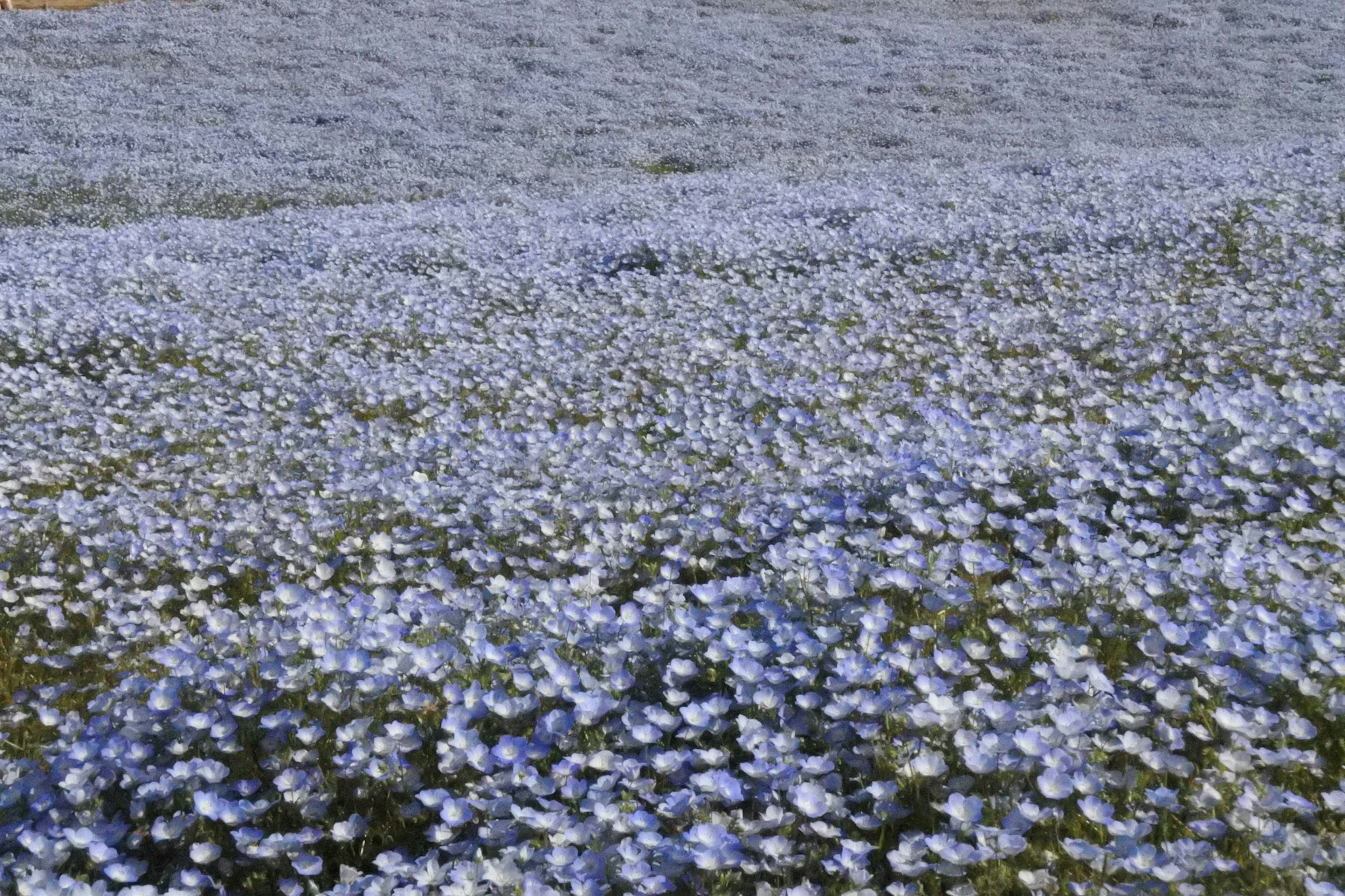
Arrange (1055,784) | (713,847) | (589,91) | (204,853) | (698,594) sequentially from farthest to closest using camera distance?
(589,91) → (698,594) → (204,853) → (1055,784) → (713,847)

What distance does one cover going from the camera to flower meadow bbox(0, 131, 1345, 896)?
3227mm

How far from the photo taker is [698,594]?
431 cm

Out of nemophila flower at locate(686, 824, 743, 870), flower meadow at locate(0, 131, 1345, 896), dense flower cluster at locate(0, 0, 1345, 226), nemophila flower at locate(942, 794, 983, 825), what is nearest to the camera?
nemophila flower at locate(686, 824, 743, 870)

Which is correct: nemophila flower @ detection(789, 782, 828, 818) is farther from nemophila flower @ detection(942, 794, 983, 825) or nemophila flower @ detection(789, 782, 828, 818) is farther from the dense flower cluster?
the dense flower cluster

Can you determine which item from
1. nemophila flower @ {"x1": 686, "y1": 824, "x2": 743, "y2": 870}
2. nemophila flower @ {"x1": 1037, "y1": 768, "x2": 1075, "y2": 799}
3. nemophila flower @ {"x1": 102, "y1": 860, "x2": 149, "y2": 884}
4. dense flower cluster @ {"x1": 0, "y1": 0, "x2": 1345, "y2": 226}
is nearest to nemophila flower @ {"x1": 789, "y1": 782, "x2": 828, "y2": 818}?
nemophila flower @ {"x1": 686, "y1": 824, "x2": 743, "y2": 870}

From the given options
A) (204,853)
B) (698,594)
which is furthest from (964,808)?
(204,853)

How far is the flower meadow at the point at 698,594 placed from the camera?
3.23 m

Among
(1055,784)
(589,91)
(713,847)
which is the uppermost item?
(589,91)

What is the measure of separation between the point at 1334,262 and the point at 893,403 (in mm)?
5126

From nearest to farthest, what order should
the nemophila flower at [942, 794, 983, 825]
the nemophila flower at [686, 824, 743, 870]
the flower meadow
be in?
the nemophila flower at [686, 824, 743, 870], the nemophila flower at [942, 794, 983, 825], the flower meadow

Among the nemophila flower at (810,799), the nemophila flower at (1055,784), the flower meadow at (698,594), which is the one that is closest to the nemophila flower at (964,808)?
the flower meadow at (698,594)

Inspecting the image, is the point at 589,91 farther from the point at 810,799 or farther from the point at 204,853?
the point at 810,799

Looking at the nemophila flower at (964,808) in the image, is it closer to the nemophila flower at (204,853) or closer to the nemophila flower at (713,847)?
the nemophila flower at (713,847)

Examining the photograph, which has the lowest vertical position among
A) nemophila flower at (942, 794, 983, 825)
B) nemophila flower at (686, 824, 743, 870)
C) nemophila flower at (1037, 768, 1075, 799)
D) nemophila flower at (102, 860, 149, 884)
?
nemophila flower at (102, 860, 149, 884)
